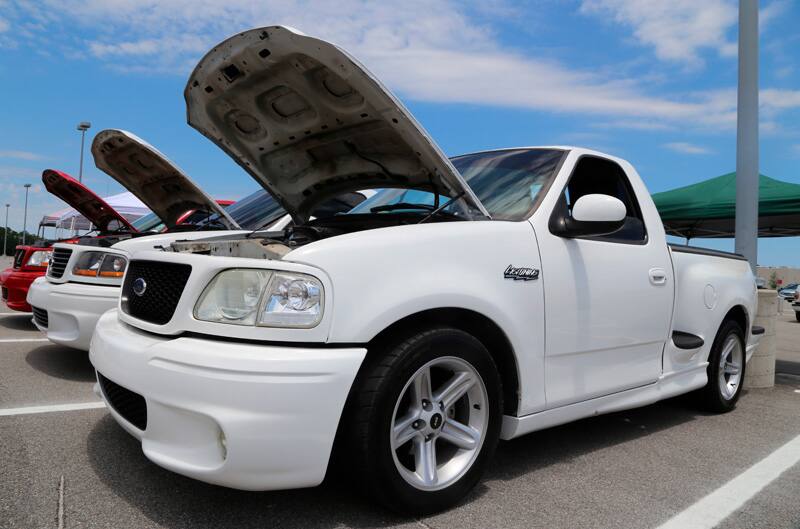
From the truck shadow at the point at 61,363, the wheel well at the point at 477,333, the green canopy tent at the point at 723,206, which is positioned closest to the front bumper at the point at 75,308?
the truck shadow at the point at 61,363

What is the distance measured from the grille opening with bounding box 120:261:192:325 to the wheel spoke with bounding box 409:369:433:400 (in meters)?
0.99

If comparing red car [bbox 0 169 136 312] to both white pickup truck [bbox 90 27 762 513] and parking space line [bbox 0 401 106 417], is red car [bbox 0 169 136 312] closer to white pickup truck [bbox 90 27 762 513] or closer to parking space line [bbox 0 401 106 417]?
parking space line [bbox 0 401 106 417]

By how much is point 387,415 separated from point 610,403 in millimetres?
1586

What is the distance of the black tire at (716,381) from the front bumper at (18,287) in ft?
21.4

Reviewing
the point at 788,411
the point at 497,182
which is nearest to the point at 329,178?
the point at 497,182

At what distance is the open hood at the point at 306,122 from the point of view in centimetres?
267

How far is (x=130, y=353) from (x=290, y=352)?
0.70 m

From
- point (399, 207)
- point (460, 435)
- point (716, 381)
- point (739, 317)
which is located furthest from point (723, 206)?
point (460, 435)

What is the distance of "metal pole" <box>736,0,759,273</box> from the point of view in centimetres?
659

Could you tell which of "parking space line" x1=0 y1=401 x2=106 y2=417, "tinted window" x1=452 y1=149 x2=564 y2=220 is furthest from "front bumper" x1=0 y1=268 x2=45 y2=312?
"tinted window" x1=452 y1=149 x2=564 y2=220

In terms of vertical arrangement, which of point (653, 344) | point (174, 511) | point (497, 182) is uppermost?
point (497, 182)

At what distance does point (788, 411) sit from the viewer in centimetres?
491

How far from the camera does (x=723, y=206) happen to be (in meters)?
8.13

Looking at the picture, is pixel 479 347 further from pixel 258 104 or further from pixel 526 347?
pixel 258 104
